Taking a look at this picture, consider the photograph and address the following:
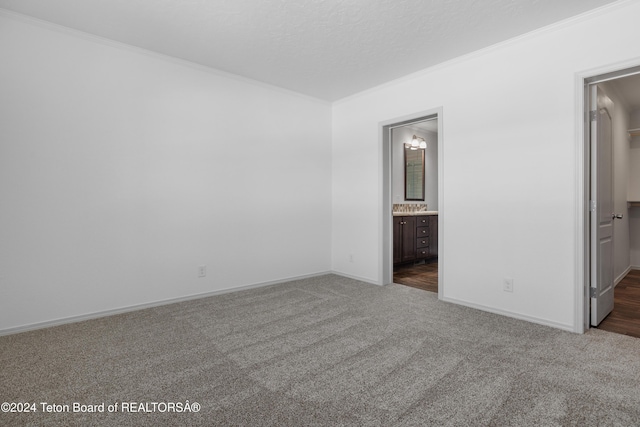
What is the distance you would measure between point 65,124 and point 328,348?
295cm

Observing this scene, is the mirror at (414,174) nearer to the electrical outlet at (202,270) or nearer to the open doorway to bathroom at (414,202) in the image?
the open doorway to bathroom at (414,202)

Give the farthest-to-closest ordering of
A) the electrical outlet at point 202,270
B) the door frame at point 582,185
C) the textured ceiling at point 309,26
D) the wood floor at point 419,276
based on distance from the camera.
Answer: the wood floor at point 419,276, the electrical outlet at point 202,270, the door frame at point 582,185, the textured ceiling at point 309,26

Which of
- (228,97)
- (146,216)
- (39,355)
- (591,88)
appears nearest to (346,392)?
(39,355)

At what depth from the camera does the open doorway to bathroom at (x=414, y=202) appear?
5090 millimetres

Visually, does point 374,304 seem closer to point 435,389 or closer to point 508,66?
point 435,389

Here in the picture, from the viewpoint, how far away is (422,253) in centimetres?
557

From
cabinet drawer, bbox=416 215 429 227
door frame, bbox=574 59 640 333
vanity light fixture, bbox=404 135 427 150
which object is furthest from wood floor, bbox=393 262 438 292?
vanity light fixture, bbox=404 135 427 150

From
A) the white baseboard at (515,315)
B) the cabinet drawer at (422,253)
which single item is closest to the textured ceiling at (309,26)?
the white baseboard at (515,315)

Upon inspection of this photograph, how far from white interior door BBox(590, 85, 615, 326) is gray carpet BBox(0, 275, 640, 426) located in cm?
43

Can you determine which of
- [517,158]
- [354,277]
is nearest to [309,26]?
[517,158]

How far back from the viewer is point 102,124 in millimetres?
3004

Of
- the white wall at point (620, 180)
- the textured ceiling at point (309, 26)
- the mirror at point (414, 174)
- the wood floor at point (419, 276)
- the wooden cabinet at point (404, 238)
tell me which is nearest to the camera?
the textured ceiling at point (309, 26)

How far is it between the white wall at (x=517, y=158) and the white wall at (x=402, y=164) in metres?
1.98

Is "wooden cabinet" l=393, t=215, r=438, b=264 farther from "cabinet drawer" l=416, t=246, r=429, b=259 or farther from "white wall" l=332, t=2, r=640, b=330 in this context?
"white wall" l=332, t=2, r=640, b=330
